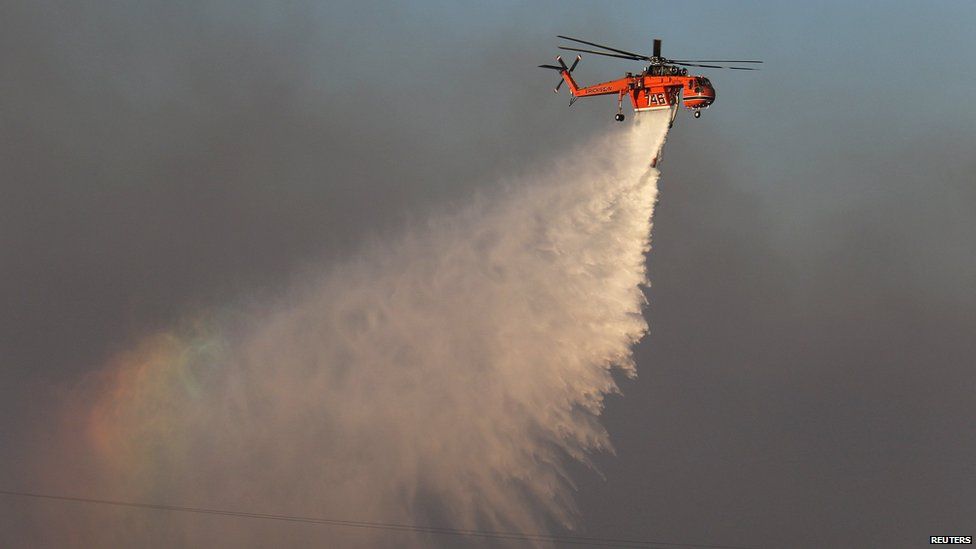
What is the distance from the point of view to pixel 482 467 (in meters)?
90.2

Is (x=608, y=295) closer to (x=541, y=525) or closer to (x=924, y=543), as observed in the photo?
(x=541, y=525)

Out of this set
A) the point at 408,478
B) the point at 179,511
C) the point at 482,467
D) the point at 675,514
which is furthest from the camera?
the point at 675,514

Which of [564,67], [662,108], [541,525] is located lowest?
[541,525]

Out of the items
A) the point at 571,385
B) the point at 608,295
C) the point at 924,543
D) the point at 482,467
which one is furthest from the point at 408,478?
the point at 924,543

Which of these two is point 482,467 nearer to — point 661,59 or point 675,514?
point 661,59

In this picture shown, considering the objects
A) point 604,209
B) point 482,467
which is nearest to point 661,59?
point 604,209

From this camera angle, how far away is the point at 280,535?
331ft

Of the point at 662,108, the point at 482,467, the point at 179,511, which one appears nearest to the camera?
the point at 662,108

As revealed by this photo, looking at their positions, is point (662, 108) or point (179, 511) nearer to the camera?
point (662, 108)

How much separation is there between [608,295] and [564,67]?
52.1 feet

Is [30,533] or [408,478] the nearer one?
[408,478]

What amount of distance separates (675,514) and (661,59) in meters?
78.8

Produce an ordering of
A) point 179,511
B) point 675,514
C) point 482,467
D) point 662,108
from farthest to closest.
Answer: point 675,514 < point 179,511 < point 482,467 < point 662,108

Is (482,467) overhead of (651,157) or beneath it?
beneath
